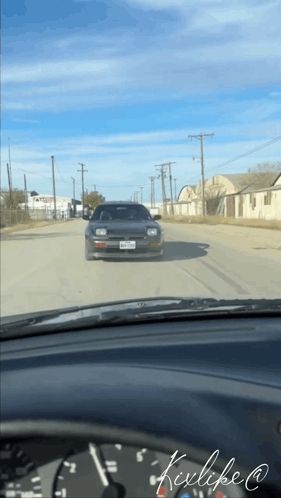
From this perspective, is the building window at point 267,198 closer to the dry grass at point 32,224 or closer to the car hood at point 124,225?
the car hood at point 124,225

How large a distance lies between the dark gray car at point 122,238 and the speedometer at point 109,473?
10664 millimetres

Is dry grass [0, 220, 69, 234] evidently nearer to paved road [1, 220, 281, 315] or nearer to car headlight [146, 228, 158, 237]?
paved road [1, 220, 281, 315]

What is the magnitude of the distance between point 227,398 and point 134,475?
421mm

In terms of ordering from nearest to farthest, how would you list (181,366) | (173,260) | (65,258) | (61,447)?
(61,447)
(181,366)
(173,260)
(65,258)

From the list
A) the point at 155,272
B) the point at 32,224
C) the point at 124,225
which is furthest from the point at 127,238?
the point at 32,224

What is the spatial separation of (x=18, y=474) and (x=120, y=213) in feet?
40.9

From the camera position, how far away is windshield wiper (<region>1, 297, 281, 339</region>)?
2.90 metres

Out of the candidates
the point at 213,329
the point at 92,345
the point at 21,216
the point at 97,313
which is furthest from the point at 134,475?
the point at 21,216

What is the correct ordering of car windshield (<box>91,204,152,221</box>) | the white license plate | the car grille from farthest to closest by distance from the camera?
car windshield (<box>91,204,152,221</box>) → the car grille → the white license plate

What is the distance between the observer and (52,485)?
200 cm

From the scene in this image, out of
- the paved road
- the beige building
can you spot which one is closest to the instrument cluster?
the paved road

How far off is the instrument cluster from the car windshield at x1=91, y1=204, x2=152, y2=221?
12.0 metres

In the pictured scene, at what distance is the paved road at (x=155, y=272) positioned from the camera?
8003 millimetres

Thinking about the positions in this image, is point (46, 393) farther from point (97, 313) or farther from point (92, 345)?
point (97, 313)
